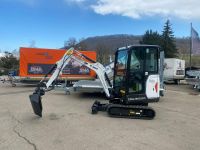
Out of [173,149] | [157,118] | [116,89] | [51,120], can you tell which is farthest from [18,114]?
[173,149]

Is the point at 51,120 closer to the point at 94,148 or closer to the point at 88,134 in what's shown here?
the point at 88,134

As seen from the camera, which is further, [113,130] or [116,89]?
[116,89]

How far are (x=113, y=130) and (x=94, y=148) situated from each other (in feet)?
6.75

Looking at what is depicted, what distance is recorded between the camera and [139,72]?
484 inches

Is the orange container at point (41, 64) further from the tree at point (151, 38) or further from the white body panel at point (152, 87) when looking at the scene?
the tree at point (151, 38)

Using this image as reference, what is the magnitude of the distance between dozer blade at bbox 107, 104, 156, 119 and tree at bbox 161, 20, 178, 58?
51.5m

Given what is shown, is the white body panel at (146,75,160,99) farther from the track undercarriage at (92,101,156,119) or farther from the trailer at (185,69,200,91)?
the trailer at (185,69,200,91)

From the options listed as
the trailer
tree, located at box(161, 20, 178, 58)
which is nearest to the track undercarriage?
the trailer

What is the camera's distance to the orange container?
2483cm

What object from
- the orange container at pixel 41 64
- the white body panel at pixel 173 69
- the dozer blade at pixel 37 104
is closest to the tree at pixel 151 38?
the white body panel at pixel 173 69

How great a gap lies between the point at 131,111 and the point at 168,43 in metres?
54.7

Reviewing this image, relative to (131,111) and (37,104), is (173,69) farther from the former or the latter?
(37,104)

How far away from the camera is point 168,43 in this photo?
2549 inches

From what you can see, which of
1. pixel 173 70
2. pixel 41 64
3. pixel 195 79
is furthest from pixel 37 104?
pixel 173 70
